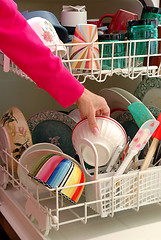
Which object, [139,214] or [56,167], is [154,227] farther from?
[56,167]

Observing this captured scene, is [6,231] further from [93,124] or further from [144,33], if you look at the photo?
[144,33]

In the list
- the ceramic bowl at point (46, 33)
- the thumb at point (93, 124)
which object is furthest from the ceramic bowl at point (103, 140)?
the ceramic bowl at point (46, 33)

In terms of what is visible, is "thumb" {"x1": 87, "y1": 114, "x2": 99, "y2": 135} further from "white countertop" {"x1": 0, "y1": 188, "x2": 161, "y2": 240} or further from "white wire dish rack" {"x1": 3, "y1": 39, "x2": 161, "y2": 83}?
"white countertop" {"x1": 0, "y1": 188, "x2": 161, "y2": 240}

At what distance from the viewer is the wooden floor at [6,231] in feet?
3.34

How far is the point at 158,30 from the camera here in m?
1.06

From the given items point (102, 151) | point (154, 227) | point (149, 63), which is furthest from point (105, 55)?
point (154, 227)

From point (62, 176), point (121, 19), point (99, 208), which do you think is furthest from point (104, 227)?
point (121, 19)

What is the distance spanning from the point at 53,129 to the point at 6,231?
37cm

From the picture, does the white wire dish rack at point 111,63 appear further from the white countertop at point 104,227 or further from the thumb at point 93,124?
the white countertop at point 104,227

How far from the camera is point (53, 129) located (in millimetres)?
1258

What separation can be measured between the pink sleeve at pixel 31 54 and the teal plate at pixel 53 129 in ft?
1.31

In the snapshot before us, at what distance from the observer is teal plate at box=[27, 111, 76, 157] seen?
4.11 ft

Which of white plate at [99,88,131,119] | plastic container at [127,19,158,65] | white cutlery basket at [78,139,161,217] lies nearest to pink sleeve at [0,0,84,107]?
white cutlery basket at [78,139,161,217]

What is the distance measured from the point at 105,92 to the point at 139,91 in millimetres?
125
